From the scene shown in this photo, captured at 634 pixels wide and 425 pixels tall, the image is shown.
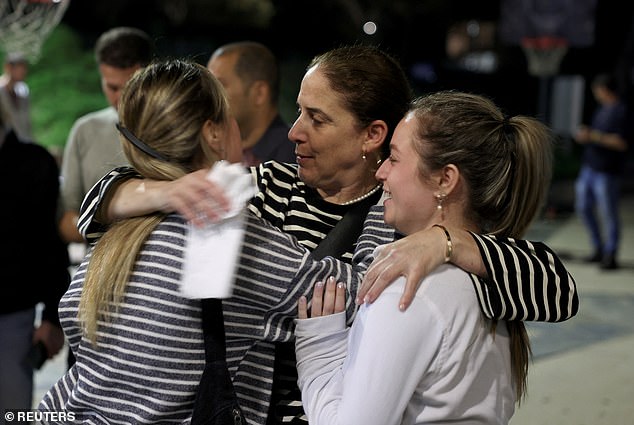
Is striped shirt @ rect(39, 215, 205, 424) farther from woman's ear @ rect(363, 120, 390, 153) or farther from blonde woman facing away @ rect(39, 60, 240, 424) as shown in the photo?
woman's ear @ rect(363, 120, 390, 153)

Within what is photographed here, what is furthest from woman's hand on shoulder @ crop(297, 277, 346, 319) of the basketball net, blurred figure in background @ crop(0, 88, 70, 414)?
the basketball net

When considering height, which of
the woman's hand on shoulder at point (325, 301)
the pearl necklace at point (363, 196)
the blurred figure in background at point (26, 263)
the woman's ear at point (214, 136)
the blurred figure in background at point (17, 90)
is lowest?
the blurred figure in background at point (17, 90)

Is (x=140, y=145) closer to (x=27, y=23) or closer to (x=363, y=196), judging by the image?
(x=363, y=196)

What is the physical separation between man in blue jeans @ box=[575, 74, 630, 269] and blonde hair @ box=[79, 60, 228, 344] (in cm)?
819

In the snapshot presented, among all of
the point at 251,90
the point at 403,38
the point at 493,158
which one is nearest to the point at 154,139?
the point at 493,158

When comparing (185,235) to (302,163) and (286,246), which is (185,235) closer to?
(286,246)

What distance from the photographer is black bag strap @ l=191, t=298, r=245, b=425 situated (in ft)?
6.26

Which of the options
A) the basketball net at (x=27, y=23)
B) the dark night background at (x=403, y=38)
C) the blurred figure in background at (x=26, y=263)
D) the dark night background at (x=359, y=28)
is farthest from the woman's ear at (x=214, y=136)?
the dark night background at (x=359, y=28)

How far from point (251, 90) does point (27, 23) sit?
572 cm

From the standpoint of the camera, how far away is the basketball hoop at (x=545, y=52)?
16184mm

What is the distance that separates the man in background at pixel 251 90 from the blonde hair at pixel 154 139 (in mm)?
2048

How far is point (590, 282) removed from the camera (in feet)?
30.2

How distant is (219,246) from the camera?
1.87m

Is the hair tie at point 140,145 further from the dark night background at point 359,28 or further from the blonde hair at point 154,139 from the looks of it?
the dark night background at point 359,28
